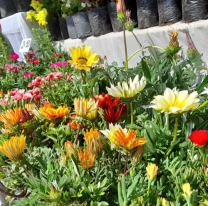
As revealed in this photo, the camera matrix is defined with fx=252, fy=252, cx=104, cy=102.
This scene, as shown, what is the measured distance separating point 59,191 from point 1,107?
2.74ft

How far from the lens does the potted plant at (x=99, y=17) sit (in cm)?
202

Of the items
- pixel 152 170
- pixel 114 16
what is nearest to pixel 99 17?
pixel 114 16

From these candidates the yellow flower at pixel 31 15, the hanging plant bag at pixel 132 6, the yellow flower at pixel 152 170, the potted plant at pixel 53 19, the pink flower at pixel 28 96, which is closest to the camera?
the yellow flower at pixel 152 170

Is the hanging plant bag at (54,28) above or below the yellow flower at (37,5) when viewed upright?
below

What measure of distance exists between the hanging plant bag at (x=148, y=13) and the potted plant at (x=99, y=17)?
0.44 meters

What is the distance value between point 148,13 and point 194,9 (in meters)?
0.35

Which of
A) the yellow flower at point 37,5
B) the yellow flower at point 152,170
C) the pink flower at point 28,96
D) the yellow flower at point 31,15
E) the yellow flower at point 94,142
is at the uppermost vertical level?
the yellow flower at point 37,5

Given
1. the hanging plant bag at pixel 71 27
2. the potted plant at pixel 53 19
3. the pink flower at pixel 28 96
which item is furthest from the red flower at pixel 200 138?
the potted plant at pixel 53 19

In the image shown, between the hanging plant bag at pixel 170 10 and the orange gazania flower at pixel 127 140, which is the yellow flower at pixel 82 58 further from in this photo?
the hanging plant bag at pixel 170 10

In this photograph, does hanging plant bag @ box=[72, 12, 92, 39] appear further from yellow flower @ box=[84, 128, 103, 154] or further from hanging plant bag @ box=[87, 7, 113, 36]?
yellow flower @ box=[84, 128, 103, 154]

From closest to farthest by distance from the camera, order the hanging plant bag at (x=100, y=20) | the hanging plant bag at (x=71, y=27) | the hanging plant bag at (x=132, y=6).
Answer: the hanging plant bag at (x=132, y=6), the hanging plant bag at (x=100, y=20), the hanging plant bag at (x=71, y=27)

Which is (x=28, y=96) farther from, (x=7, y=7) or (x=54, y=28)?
(x=7, y=7)

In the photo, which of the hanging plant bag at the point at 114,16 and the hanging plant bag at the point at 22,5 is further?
the hanging plant bag at the point at 22,5

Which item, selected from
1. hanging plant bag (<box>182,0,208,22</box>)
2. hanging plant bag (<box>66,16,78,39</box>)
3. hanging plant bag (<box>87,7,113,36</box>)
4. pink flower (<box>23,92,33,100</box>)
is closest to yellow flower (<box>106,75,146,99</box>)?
pink flower (<box>23,92,33,100</box>)
